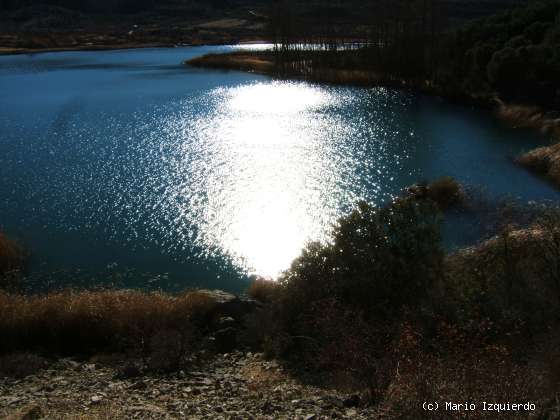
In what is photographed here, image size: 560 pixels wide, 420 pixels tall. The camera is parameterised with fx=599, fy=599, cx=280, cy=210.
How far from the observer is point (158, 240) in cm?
2678

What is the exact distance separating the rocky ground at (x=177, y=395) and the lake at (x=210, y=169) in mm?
6531

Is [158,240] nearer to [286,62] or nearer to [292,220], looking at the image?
[292,220]

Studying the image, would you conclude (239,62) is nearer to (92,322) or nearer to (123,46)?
(123,46)

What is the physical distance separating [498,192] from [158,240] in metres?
18.4

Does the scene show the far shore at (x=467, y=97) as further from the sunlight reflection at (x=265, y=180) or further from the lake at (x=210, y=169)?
the sunlight reflection at (x=265, y=180)

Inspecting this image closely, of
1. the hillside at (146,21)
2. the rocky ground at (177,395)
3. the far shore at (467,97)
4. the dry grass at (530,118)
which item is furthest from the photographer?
the hillside at (146,21)

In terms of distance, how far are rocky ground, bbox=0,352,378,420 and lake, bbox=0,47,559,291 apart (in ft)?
21.4

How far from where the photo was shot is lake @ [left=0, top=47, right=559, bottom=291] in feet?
83.6

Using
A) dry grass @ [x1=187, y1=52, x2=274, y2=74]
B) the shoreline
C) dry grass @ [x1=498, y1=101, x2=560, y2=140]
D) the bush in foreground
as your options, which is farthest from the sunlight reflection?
the shoreline

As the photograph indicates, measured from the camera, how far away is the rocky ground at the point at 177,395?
12.8 m

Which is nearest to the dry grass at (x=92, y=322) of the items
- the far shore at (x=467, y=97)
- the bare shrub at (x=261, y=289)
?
the bare shrub at (x=261, y=289)

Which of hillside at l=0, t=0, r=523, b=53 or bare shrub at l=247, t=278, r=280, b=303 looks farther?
hillside at l=0, t=0, r=523, b=53

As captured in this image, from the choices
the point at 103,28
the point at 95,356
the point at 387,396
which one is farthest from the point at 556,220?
the point at 103,28

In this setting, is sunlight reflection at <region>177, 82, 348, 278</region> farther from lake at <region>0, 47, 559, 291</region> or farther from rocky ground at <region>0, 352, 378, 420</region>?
rocky ground at <region>0, 352, 378, 420</region>
